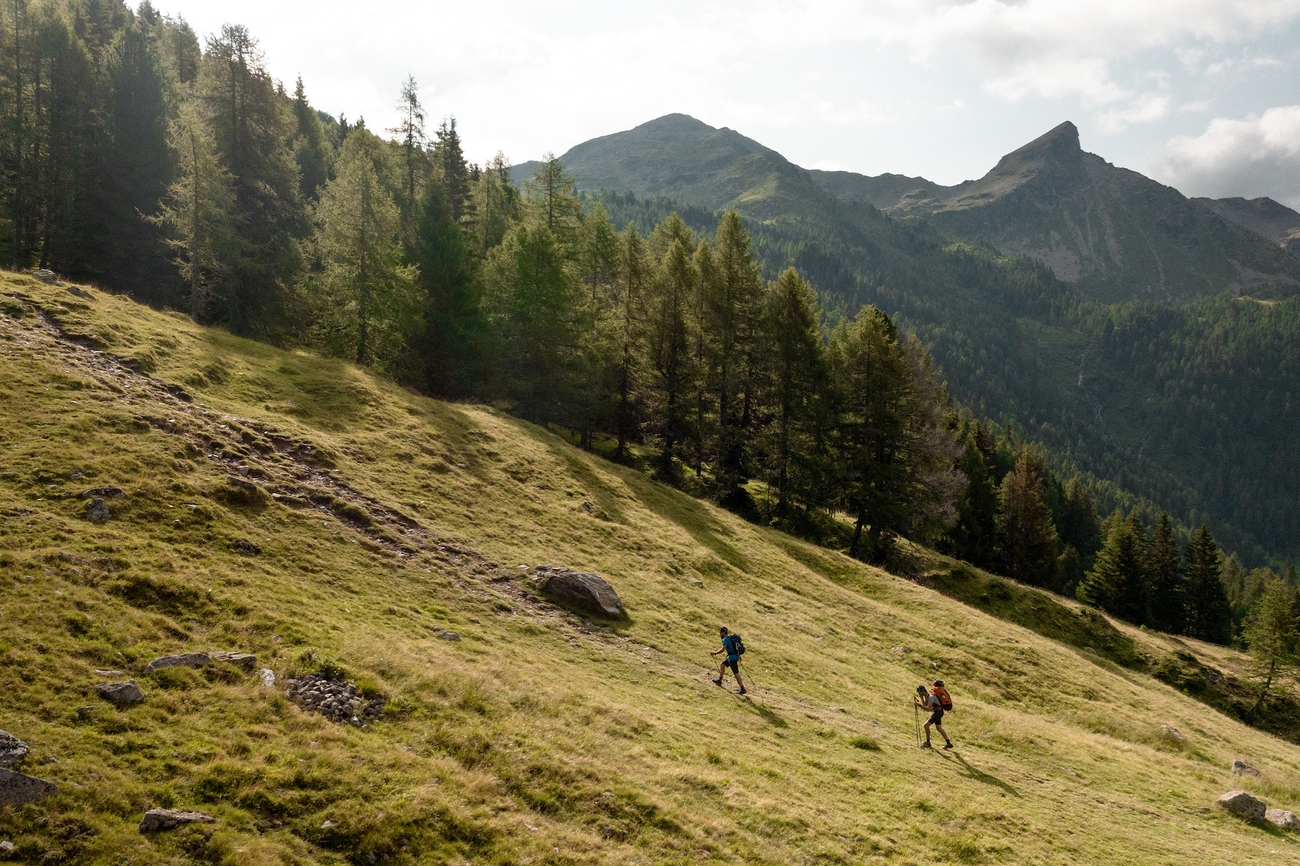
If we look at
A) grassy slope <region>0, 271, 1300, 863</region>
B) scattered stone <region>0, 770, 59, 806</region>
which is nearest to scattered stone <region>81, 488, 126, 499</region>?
grassy slope <region>0, 271, 1300, 863</region>

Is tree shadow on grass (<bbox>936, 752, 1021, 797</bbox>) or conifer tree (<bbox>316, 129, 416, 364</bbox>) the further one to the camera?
conifer tree (<bbox>316, 129, 416, 364</bbox>)

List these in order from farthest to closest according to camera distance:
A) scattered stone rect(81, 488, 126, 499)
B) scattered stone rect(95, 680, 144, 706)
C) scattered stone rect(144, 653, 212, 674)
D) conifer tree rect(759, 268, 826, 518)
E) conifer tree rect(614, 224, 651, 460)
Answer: conifer tree rect(759, 268, 826, 518)
conifer tree rect(614, 224, 651, 460)
scattered stone rect(81, 488, 126, 499)
scattered stone rect(144, 653, 212, 674)
scattered stone rect(95, 680, 144, 706)

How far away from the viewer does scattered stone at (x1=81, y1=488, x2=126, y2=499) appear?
16641 millimetres

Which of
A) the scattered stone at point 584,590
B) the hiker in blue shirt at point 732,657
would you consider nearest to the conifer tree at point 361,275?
the scattered stone at point 584,590

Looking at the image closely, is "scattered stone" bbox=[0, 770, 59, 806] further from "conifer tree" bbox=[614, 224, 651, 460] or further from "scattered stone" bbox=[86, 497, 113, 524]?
"conifer tree" bbox=[614, 224, 651, 460]

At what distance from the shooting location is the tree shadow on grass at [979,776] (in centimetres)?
1912

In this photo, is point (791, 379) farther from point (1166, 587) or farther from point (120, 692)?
point (1166, 587)

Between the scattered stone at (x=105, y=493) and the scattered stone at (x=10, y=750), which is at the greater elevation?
the scattered stone at (x=105, y=493)

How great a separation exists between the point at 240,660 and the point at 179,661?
1.03 meters

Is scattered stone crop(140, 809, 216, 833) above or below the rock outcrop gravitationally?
above

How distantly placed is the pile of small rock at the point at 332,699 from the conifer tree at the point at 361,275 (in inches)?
1364

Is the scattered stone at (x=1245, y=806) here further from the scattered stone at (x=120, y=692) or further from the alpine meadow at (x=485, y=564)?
the scattered stone at (x=120, y=692)

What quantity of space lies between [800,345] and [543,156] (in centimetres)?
2704

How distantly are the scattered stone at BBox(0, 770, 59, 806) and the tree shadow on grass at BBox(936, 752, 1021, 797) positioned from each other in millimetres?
21225
